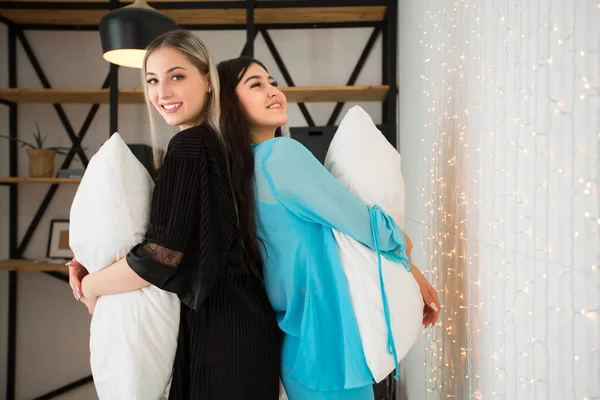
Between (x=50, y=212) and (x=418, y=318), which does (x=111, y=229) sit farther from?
(x=50, y=212)

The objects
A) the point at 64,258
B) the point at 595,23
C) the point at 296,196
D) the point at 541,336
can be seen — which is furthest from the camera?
the point at 64,258

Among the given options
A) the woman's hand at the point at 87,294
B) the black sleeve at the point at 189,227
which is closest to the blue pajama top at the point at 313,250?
the black sleeve at the point at 189,227

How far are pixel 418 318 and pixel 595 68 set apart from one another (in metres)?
0.74

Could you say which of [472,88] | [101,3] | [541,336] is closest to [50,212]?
[101,3]

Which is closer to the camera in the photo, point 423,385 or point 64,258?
point 423,385

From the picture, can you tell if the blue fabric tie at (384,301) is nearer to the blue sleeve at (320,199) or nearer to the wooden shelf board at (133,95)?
the blue sleeve at (320,199)

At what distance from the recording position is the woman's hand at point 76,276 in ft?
4.23

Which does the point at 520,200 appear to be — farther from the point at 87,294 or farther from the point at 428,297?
the point at 87,294

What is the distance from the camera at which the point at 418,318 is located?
1204 mm

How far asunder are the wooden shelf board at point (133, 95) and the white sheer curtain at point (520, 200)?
1500 mm

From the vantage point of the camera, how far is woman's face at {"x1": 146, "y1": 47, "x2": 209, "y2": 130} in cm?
134

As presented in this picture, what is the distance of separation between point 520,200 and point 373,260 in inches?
15.5

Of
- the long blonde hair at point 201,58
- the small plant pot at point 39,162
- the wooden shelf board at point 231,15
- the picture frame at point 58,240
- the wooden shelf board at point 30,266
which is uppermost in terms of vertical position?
the wooden shelf board at point 231,15

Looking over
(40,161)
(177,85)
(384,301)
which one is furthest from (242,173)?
(40,161)
